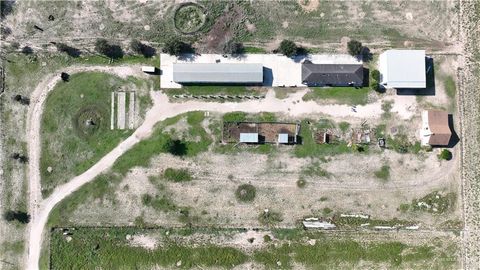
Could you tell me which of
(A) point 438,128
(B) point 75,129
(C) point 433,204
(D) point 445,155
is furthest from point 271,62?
(C) point 433,204

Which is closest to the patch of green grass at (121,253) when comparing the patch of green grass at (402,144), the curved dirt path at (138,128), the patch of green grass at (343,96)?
the curved dirt path at (138,128)

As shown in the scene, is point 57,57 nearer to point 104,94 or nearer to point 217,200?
point 104,94

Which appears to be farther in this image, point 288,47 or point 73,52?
point 73,52

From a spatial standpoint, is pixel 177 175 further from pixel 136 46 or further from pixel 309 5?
pixel 309 5

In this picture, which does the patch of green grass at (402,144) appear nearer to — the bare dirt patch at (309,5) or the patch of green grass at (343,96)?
the patch of green grass at (343,96)

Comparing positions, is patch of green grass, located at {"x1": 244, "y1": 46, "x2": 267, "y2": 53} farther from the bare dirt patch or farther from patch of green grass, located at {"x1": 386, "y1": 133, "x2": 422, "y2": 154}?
patch of green grass, located at {"x1": 386, "y1": 133, "x2": 422, "y2": 154}

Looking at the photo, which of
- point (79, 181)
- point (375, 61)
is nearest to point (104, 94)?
point (79, 181)
